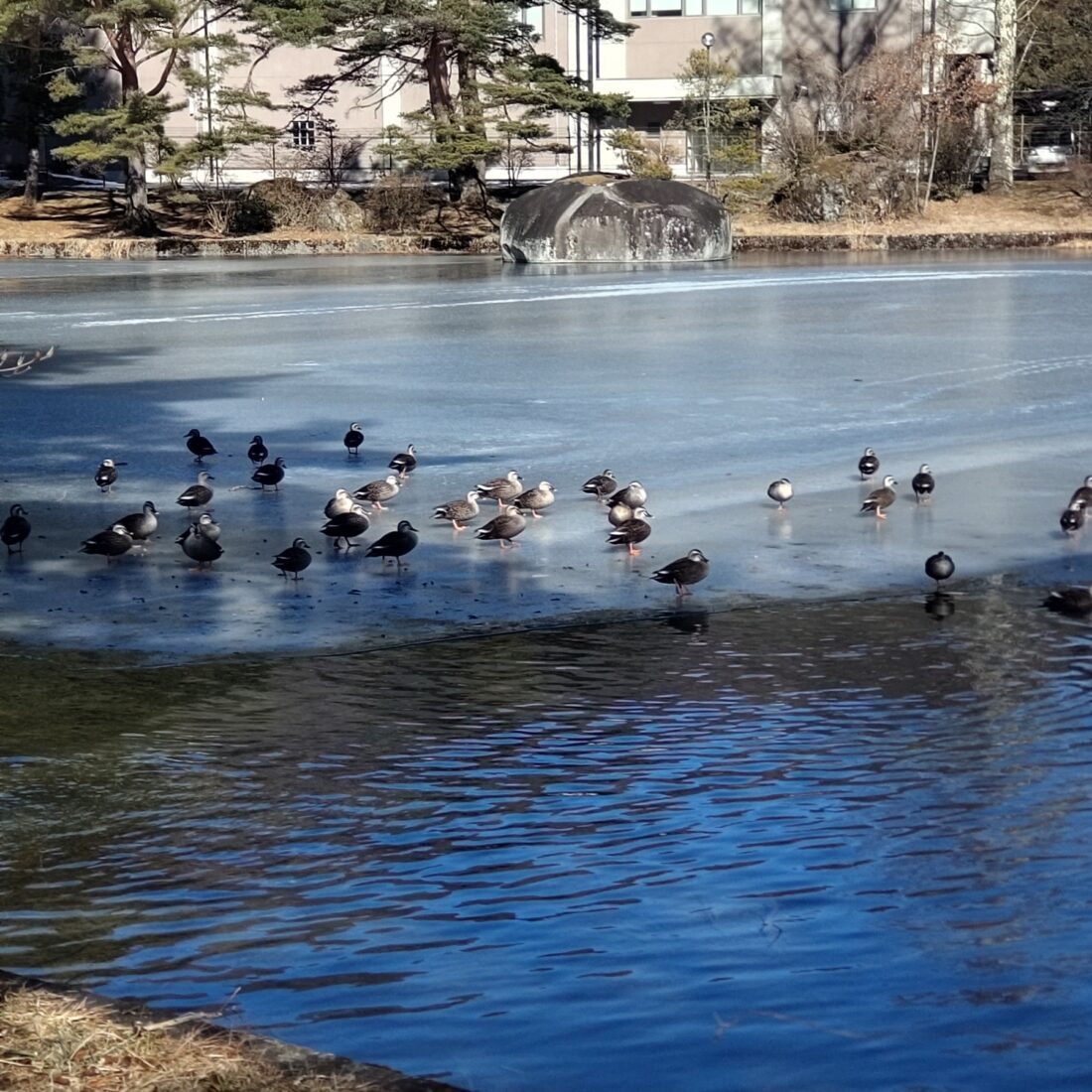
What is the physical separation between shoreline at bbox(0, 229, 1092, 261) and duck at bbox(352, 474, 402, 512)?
31678 millimetres

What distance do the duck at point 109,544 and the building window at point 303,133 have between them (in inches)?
1924

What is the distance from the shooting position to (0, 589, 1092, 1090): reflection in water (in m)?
4.49

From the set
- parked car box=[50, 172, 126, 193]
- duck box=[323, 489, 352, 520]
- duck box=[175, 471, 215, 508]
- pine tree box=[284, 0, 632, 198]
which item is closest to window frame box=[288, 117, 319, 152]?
parked car box=[50, 172, 126, 193]

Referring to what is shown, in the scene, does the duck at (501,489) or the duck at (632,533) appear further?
the duck at (501,489)

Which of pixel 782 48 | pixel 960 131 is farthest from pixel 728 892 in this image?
pixel 782 48

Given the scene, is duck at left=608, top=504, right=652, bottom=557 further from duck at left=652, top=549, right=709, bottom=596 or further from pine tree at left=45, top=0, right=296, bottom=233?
pine tree at left=45, top=0, right=296, bottom=233

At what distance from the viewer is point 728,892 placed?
17.8ft

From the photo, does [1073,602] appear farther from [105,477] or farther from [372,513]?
[105,477]

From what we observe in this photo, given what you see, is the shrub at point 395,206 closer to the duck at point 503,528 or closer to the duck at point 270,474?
the duck at point 270,474

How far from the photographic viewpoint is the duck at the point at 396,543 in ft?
33.9

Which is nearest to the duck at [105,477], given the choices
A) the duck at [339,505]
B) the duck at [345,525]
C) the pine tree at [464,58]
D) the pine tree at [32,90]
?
the duck at [339,505]

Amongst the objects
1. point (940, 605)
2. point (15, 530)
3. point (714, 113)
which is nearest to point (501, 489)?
point (15, 530)

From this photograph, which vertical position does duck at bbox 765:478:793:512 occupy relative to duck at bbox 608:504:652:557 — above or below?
above

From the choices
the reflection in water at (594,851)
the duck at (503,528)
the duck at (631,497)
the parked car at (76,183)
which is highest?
the parked car at (76,183)
